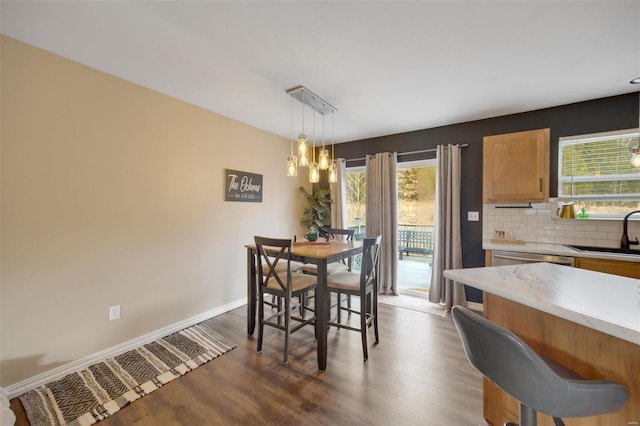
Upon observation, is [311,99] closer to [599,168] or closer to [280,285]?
[280,285]

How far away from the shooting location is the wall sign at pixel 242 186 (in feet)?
11.0

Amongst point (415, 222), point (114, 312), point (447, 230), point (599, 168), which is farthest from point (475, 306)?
point (114, 312)

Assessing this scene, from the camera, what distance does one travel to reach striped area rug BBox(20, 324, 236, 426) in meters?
1.68

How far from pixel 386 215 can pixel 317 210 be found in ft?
4.00

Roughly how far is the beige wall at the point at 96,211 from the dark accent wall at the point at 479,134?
8.55 ft

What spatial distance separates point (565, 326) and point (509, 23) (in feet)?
6.00

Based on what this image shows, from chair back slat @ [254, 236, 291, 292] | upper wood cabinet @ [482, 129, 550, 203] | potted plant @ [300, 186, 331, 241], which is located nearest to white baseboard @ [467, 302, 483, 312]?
upper wood cabinet @ [482, 129, 550, 203]

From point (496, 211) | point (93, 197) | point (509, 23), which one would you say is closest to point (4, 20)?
point (93, 197)

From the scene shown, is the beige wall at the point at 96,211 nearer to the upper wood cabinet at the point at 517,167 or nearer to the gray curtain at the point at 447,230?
the gray curtain at the point at 447,230

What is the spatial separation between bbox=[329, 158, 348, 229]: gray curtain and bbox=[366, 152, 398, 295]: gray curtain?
1.68 feet

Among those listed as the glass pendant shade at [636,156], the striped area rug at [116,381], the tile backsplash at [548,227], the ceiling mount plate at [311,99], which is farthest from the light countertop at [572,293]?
the striped area rug at [116,381]

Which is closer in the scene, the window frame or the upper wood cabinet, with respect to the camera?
the window frame

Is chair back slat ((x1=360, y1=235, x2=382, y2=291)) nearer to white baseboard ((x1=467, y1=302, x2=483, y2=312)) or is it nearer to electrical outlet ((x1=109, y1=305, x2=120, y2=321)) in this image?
white baseboard ((x1=467, y1=302, x2=483, y2=312))

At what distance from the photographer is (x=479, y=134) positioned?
339 centimetres
